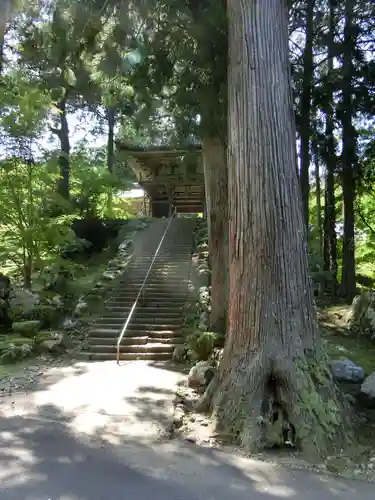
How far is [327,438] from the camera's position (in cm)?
492

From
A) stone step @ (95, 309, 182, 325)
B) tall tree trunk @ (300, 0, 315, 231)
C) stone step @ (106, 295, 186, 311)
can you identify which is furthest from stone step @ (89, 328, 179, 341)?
tall tree trunk @ (300, 0, 315, 231)

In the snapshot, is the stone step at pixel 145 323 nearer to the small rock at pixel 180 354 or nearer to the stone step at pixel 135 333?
the stone step at pixel 135 333

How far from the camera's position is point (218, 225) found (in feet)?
30.8

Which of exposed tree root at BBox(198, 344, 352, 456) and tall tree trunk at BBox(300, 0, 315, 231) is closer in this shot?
exposed tree root at BBox(198, 344, 352, 456)

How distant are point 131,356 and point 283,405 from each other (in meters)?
4.95

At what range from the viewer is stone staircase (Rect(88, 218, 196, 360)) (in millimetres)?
9828

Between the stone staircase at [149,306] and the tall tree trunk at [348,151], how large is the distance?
4.56 m

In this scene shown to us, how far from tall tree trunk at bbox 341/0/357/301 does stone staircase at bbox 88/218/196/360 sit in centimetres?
456

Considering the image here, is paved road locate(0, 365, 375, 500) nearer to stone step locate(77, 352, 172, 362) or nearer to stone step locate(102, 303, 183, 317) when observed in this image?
stone step locate(77, 352, 172, 362)

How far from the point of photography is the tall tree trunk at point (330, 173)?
40.3ft

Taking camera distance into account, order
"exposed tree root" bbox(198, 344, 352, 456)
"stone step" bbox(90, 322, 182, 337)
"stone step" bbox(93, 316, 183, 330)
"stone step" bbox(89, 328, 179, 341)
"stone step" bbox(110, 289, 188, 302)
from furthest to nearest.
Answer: "stone step" bbox(110, 289, 188, 302) < "stone step" bbox(93, 316, 183, 330) < "stone step" bbox(90, 322, 182, 337) < "stone step" bbox(89, 328, 179, 341) < "exposed tree root" bbox(198, 344, 352, 456)

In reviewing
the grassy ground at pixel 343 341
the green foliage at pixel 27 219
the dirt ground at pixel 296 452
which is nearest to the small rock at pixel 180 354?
the dirt ground at pixel 296 452

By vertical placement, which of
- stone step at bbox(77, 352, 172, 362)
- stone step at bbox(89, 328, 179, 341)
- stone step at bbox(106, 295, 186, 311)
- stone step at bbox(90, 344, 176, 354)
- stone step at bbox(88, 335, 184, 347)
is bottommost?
stone step at bbox(77, 352, 172, 362)

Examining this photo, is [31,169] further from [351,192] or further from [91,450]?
[91,450]
